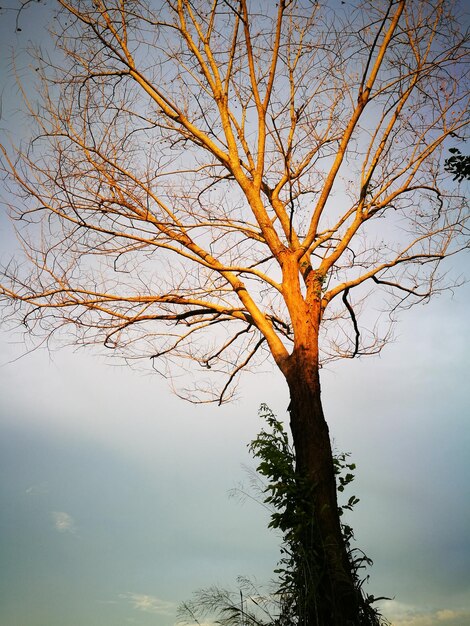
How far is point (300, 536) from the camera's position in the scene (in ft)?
10.7

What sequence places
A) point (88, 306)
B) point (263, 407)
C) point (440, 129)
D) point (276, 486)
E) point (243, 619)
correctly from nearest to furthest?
point (243, 619) < point (276, 486) < point (263, 407) < point (88, 306) < point (440, 129)

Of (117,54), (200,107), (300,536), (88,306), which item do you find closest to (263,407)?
(300,536)

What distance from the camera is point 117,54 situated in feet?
16.3

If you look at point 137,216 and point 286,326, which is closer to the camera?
point 137,216

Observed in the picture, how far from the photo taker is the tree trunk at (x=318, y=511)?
2.98 metres

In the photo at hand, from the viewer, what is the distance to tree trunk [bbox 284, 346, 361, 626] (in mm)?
2984

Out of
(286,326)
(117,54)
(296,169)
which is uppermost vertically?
(117,54)

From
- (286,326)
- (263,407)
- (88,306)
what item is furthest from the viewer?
(286,326)

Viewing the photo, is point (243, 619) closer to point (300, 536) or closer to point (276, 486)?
point (300, 536)

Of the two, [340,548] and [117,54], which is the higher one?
[117,54]

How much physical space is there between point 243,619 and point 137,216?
4107 millimetres

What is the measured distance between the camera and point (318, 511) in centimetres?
332

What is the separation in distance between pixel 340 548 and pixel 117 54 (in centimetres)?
572

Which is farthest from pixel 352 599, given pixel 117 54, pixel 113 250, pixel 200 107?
A: pixel 117 54
